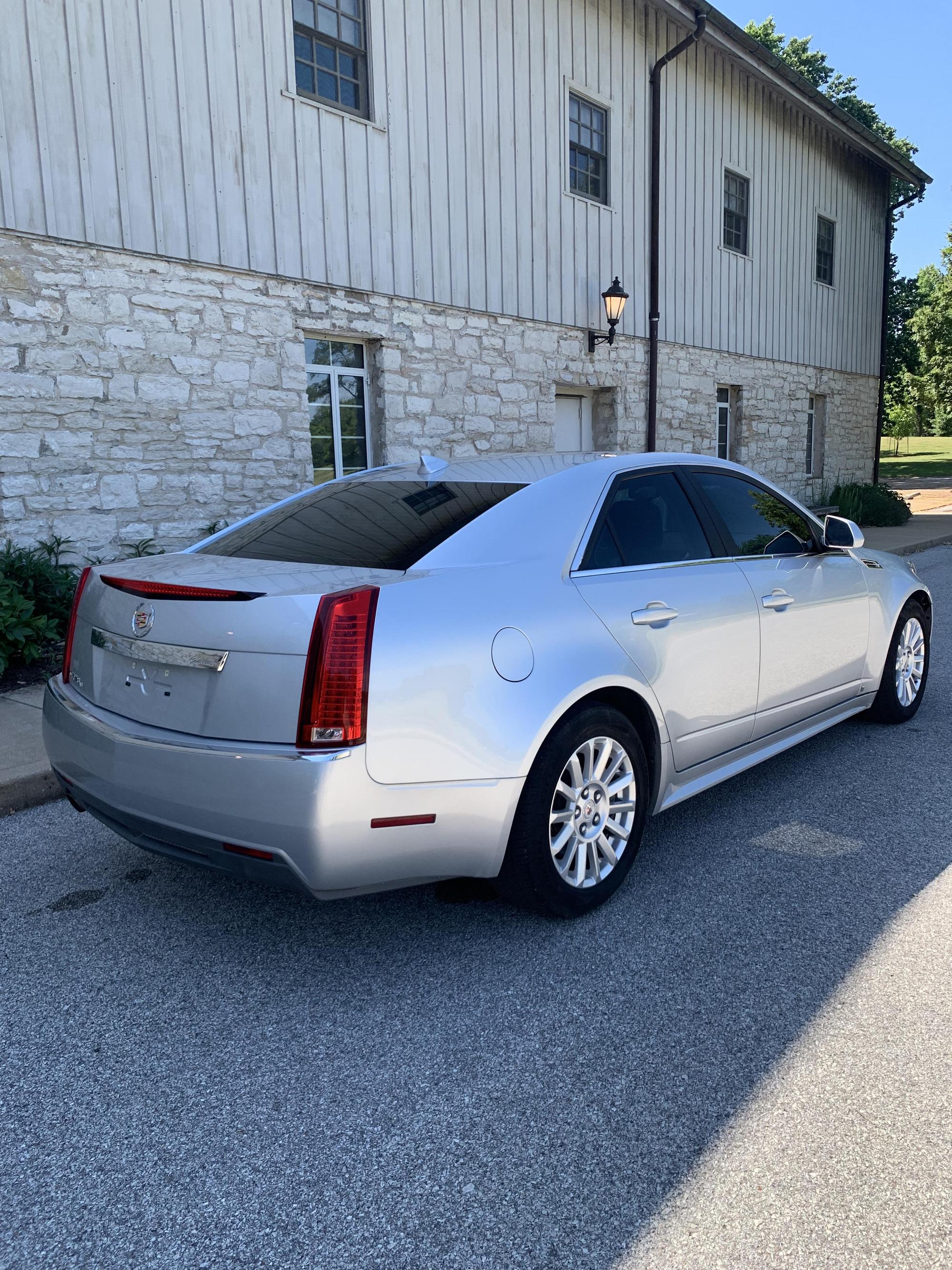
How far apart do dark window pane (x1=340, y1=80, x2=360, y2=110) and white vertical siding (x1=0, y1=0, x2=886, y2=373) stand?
0.64ft

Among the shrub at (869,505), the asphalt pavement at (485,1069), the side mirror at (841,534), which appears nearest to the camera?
the asphalt pavement at (485,1069)

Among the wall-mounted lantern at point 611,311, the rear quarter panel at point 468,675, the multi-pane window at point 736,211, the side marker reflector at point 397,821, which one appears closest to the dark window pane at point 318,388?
the wall-mounted lantern at point 611,311

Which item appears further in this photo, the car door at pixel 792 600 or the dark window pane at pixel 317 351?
the dark window pane at pixel 317 351

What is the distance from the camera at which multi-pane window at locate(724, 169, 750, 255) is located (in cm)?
1505

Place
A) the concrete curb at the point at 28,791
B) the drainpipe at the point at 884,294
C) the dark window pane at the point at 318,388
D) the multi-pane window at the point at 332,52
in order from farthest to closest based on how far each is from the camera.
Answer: the drainpipe at the point at 884,294
the dark window pane at the point at 318,388
the multi-pane window at the point at 332,52
the concrete curb at the point at 28,791

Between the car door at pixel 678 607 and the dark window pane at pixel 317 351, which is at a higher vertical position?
the dark window pane at pixel 317 351

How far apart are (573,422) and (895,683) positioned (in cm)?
797

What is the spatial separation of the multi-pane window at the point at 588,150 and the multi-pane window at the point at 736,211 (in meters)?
3.43

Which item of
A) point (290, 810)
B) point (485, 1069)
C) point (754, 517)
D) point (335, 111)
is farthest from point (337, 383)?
point (485, 1069)

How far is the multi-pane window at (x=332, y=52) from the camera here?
8547 millimetres

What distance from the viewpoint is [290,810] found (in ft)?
8.24

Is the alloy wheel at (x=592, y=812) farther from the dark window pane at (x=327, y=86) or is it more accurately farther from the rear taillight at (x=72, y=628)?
the dark window pane at (x=327, y=86)

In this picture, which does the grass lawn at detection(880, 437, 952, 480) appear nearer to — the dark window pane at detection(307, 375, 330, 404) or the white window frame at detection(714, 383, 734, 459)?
the white window frame at detection(714, 383, 734, 459)

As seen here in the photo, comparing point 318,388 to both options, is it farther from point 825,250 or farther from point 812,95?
point 825,250
